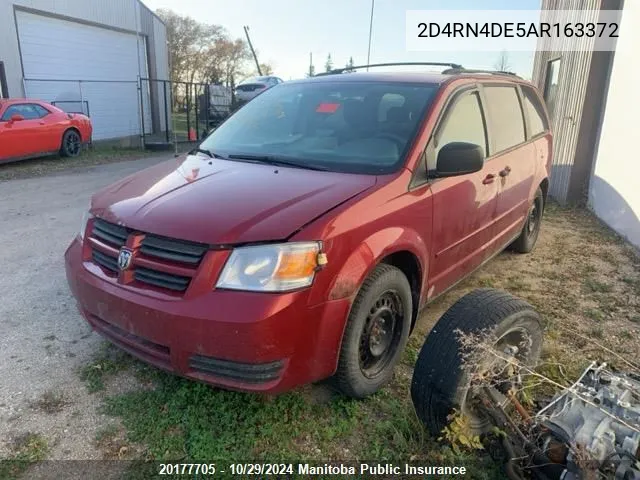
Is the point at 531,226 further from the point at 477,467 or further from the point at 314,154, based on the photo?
the point at 477,467

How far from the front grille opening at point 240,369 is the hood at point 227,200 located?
56 centimetres

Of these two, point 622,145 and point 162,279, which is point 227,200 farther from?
point 622,145

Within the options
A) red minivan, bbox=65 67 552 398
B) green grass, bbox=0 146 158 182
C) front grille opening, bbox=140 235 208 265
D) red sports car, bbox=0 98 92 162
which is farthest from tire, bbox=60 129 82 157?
front grille opening, bbox=140 235 208 265

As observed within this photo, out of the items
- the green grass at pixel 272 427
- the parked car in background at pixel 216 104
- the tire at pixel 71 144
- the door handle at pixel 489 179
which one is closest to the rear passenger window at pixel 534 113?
the door handle at pixel 489 179

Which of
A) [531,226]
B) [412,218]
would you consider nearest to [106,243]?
[412,218]

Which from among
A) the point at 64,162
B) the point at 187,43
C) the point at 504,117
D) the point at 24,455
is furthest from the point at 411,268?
the point at 187,43

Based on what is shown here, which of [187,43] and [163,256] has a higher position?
[187,43]

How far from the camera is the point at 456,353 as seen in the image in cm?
230

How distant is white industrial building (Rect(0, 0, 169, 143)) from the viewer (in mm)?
13793

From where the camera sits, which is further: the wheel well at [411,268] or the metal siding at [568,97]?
the metal siding at [568,97]

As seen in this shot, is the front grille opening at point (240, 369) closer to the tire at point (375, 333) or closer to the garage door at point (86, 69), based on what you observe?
the tire at point (375, 333)

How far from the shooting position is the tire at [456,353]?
2275 mm

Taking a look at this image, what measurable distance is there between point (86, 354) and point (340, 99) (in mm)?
2428

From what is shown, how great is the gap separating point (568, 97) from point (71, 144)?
11.4m
